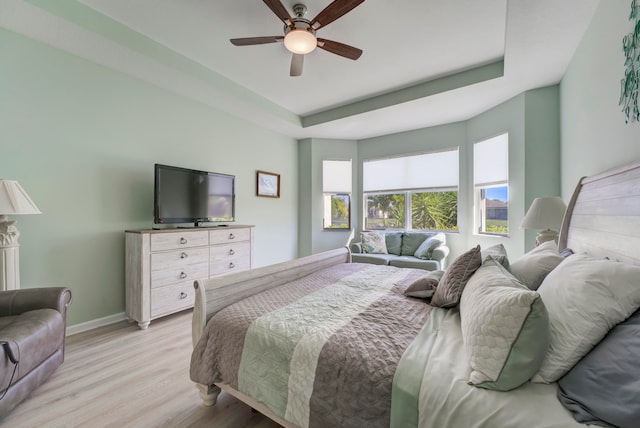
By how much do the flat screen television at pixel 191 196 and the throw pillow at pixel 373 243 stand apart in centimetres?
223

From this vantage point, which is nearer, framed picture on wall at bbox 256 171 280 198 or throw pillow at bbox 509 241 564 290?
throw pillow at bbox 509 241 564 290

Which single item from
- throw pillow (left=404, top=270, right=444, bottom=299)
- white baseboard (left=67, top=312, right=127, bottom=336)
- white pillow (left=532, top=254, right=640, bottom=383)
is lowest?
white baseboard (left=67, top=312, right=127, bottom=336)

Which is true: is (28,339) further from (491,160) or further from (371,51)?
(491,160)

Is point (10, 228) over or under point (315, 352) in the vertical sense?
over

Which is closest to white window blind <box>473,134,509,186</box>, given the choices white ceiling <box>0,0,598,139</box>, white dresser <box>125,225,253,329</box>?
white ceiling <box>0,0,598,139</box>

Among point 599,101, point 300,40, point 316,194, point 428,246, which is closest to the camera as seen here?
point 599,101

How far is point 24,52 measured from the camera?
2.23 metres

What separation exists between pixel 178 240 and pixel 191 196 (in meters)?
0.60

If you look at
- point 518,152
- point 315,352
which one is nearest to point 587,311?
point 315,352

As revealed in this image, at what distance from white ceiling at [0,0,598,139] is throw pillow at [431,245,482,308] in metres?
1.89

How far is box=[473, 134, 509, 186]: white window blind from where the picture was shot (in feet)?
11.7

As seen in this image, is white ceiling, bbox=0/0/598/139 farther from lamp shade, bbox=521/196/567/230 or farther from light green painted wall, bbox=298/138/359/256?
lamp shade, bbox=521/196/567/230

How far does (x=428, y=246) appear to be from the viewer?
3939 mm

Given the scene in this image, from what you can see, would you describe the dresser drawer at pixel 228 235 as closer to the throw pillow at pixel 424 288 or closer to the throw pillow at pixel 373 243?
the throw pillow at pixel 373 243
